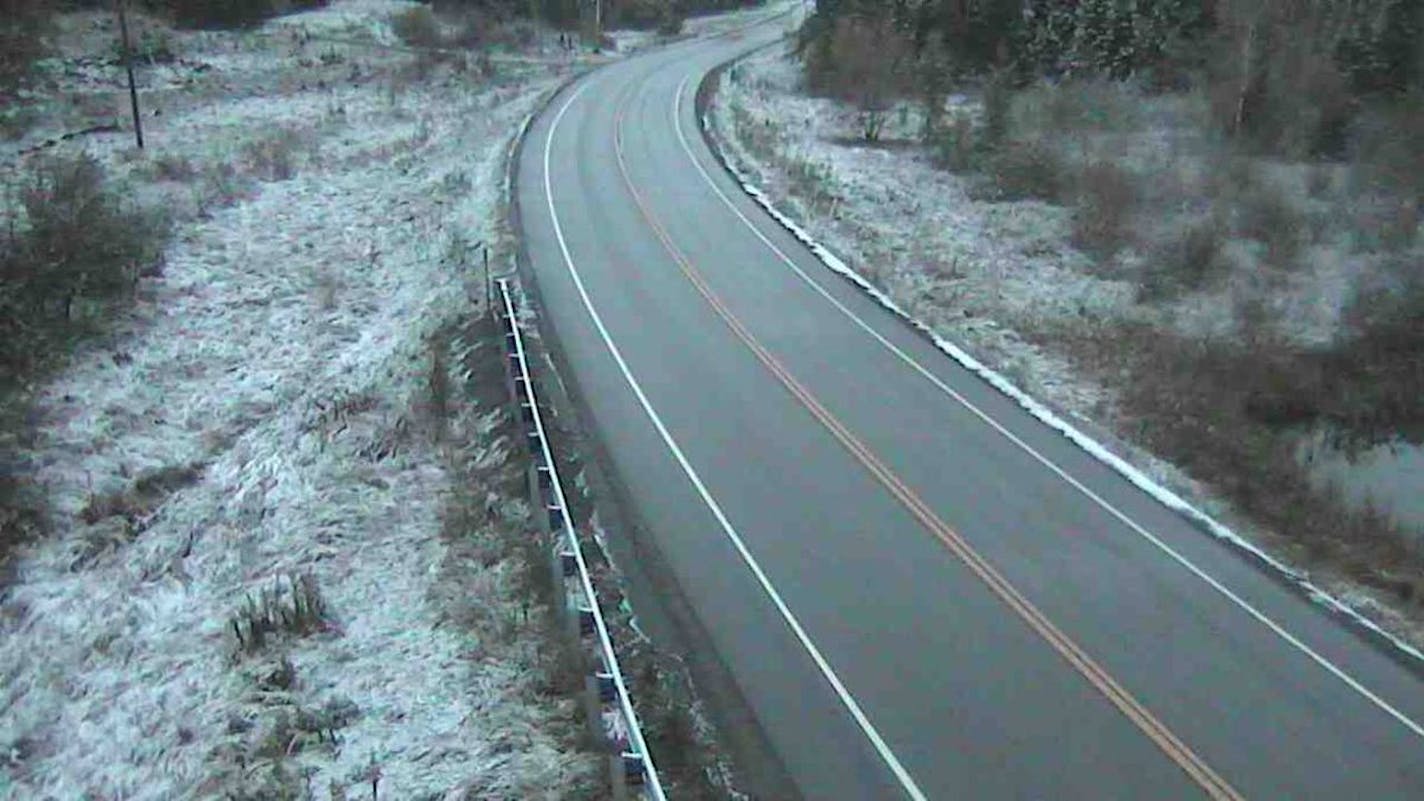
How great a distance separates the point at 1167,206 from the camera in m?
35.2

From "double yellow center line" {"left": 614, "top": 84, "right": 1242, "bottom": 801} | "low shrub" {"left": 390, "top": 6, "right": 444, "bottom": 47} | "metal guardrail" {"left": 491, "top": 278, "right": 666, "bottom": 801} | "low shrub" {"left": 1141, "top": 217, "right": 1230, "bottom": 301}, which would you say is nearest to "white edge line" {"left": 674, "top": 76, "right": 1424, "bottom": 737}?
"double yellow center line" {"left": 614, "top": 84, "right": 1242, "bottom": 801}

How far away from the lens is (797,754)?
11.9 m

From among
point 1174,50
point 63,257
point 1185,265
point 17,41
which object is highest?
point 17,41

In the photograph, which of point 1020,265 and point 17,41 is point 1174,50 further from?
point 17,41

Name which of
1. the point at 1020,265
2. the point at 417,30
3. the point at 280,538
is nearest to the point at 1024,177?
the point at 1020,265

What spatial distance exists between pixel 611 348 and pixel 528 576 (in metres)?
9.02

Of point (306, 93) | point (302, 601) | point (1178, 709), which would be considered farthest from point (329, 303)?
point (306, 93)

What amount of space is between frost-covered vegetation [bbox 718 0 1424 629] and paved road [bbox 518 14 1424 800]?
2.23 meters

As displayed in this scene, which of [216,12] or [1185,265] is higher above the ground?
[216,12]

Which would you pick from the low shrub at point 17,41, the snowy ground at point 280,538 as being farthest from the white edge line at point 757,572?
Result: the low shrub at point 17,41

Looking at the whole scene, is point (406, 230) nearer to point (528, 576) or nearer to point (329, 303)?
point (329, 303)

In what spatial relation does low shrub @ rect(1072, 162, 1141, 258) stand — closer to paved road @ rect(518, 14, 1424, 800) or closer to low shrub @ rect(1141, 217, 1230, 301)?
low shrub @ rect(1141, 217, 1230, 301)

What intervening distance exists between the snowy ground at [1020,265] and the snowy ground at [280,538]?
9.65m

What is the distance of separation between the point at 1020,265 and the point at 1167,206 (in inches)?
274
